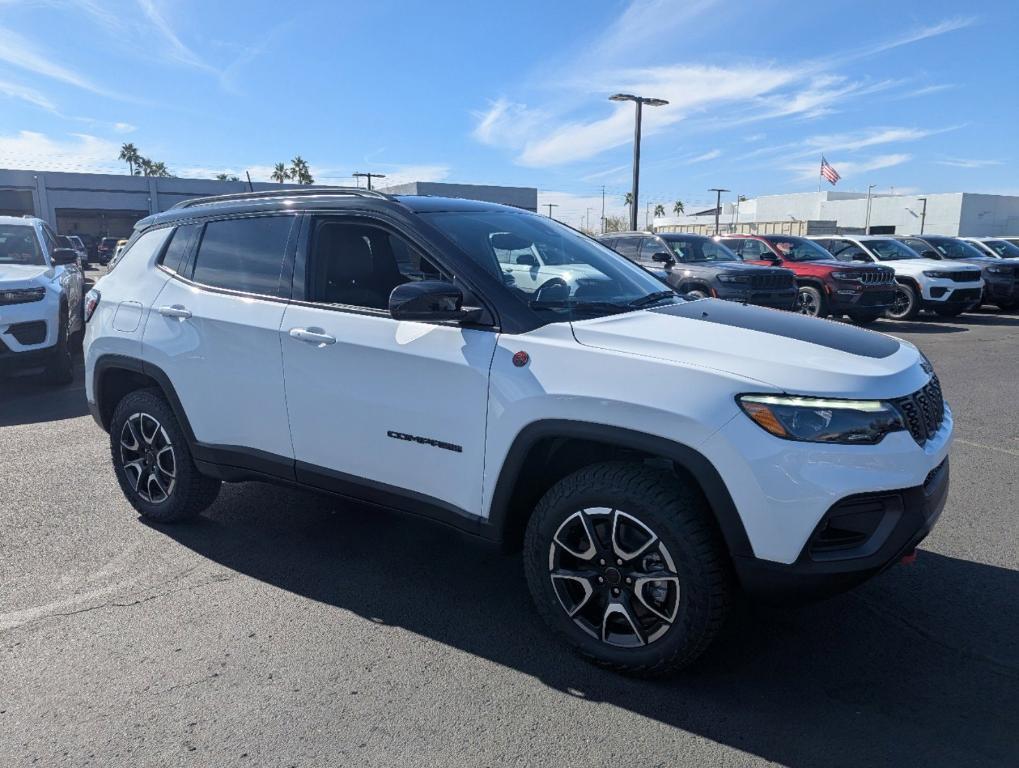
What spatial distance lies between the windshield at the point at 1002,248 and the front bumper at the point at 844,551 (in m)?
20.5

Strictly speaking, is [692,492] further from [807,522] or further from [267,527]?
[267,527]

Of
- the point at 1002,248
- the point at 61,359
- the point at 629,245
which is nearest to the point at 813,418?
the point at 61,359

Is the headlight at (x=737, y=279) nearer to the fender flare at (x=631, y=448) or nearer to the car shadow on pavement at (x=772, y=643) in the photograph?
the car shadow on pavement at (x=772, y=643)

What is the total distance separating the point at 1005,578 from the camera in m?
3.74

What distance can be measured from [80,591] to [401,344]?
78.5 inches

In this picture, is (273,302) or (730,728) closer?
(730,728)

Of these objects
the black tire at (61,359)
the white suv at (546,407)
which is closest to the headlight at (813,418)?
the white suv at (546,407)

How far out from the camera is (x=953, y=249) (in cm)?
1747

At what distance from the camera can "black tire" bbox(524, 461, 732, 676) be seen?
2.67 meters

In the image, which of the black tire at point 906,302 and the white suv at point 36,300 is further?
the black tire at point 906,302

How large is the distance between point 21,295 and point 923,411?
7971mm

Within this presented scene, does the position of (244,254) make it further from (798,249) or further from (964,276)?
(964,276)

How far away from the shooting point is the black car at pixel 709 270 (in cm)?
1200

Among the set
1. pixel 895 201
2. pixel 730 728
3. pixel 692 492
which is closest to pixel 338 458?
pixel 692 492
